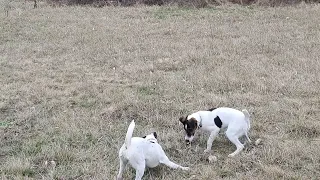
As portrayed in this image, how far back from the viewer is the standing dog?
495cm

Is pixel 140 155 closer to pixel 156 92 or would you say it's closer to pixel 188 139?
pixel 188 139

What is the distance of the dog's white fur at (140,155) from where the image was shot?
4.20 meters

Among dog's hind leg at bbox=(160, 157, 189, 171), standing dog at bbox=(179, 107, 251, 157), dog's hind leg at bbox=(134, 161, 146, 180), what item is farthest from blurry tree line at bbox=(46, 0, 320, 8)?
dog's hind leg at bbox=(134, 161, 146, 180)

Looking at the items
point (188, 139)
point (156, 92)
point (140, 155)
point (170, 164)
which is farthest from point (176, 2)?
point (140, 155)

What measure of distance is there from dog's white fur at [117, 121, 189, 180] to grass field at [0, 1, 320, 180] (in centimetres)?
14

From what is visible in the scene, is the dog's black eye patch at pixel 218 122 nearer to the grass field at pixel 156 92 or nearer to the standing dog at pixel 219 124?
the standing dog at pixel 219 124

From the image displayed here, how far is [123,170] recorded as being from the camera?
445 cm

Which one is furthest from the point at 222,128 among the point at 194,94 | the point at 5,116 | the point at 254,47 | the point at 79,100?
the point at 254,47

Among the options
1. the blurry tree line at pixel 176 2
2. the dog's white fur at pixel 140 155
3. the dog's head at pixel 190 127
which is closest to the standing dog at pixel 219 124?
the dog's head at pixel 190 127

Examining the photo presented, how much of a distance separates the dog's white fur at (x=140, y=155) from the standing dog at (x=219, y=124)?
58 centimetres

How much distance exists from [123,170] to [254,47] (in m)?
6.60

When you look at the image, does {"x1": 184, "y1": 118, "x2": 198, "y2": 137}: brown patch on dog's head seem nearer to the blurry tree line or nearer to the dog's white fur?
the dog's white fur

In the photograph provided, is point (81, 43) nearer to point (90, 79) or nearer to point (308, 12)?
point (90, 79)

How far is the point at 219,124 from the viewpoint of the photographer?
5.02 m
